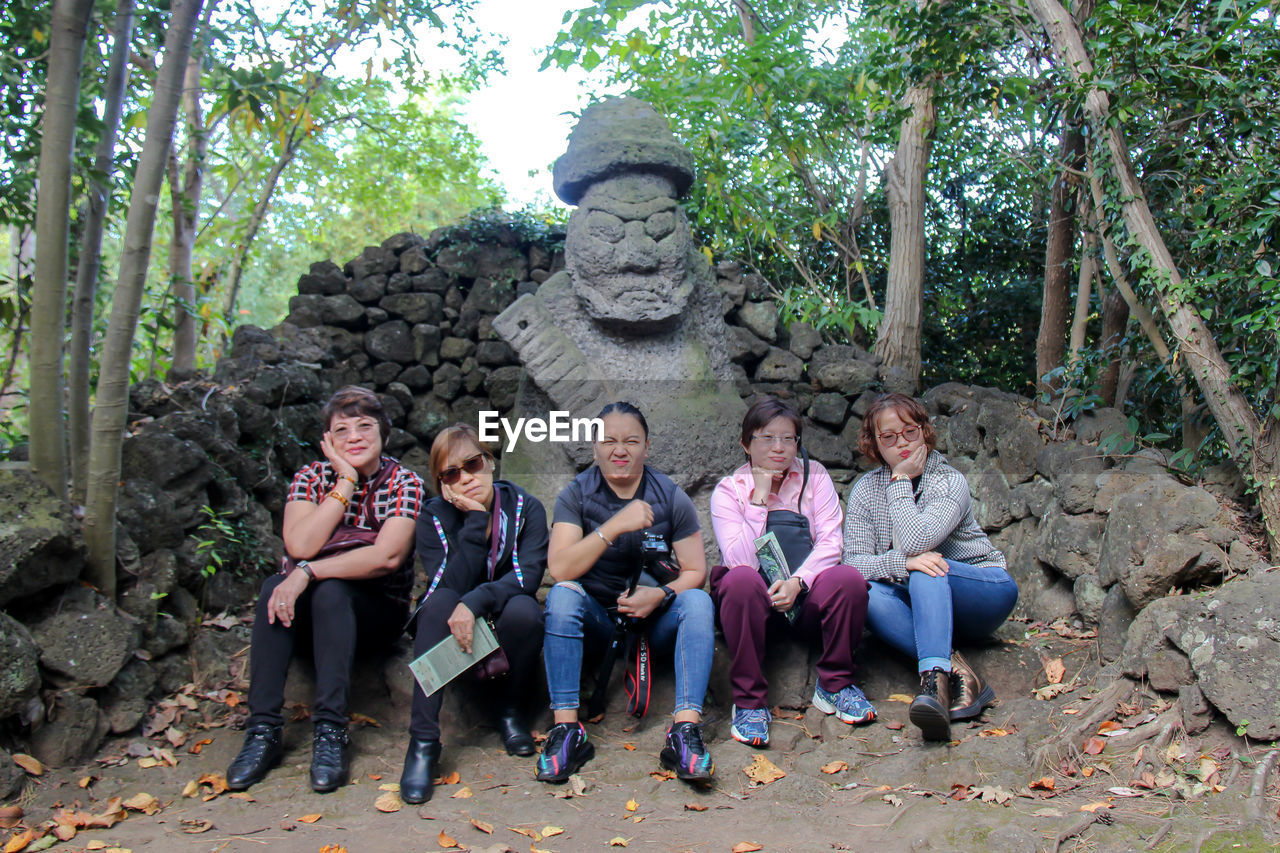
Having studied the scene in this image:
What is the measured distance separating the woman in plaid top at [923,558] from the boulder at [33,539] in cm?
274

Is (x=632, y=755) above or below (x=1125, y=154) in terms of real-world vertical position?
below

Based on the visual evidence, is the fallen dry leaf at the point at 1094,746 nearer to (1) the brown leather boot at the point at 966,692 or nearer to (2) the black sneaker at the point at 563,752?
(1) the brown leather boot at the point at 966,692

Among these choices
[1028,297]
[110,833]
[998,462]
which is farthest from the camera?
[1028,297]

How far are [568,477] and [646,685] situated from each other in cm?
139

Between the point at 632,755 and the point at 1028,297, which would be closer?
the point at 632,755

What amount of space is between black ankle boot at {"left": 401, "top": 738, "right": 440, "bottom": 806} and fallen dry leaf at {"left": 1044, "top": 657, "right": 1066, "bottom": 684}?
222 cm

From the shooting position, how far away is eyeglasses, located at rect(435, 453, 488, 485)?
3207 millimetres

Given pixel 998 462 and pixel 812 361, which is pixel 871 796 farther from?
pixel 812 361

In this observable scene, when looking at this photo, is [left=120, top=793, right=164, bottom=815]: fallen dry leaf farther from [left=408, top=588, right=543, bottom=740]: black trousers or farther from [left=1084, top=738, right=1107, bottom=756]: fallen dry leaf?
[left=1084, top=738, right=1107, bottom=756]: fallen dry leaf

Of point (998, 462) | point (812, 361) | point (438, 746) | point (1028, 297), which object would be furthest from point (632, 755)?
point (1028, 297)

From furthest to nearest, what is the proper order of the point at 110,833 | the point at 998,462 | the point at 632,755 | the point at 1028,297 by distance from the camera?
the point at 1028,297 < the point at 998,462 < the point at 632,755 < the point at 110,833

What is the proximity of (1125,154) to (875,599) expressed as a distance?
2337 millimetres

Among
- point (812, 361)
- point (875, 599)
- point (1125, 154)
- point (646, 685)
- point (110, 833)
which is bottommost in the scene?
point (110, 833)

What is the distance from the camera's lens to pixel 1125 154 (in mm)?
4113
